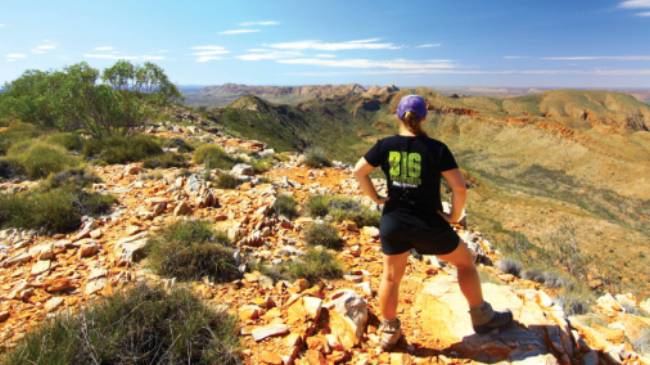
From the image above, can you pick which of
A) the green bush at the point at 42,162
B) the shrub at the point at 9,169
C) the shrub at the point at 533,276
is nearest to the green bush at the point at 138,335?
the shrub at the point at 533,276

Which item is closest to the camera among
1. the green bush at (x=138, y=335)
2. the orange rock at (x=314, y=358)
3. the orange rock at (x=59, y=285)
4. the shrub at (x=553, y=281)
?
the green bush at (x=138, y=335)

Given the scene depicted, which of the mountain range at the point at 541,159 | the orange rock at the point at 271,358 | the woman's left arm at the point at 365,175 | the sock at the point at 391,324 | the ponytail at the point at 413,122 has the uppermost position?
the ponytail at the point at 413,122

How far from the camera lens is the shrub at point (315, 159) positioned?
10207 mm

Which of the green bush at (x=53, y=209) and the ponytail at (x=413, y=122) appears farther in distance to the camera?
the green bush at (x=53, y=209)

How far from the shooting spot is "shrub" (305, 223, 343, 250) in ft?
15.9

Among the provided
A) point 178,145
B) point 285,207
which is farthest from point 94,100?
point 285,207

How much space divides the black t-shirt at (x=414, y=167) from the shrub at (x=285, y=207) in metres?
3.40

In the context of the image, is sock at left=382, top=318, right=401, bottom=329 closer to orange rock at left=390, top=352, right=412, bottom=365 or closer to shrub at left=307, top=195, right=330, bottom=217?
orange rock at left=390, top=352, right=412, bottom=365

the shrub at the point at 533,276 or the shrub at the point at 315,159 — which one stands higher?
the shrub at the point at 315,159

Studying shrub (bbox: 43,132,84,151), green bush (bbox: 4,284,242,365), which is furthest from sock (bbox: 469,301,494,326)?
shrub (bbox: 43,132,84,151)

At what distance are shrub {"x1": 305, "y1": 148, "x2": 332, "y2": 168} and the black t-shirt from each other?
761 centimetres

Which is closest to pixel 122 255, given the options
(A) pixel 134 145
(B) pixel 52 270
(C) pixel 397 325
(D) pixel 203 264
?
(B) pixel 52 270

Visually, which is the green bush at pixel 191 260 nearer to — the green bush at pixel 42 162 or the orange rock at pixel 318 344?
the orange rock at pixel 318 344

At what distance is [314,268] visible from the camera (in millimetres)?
3924
